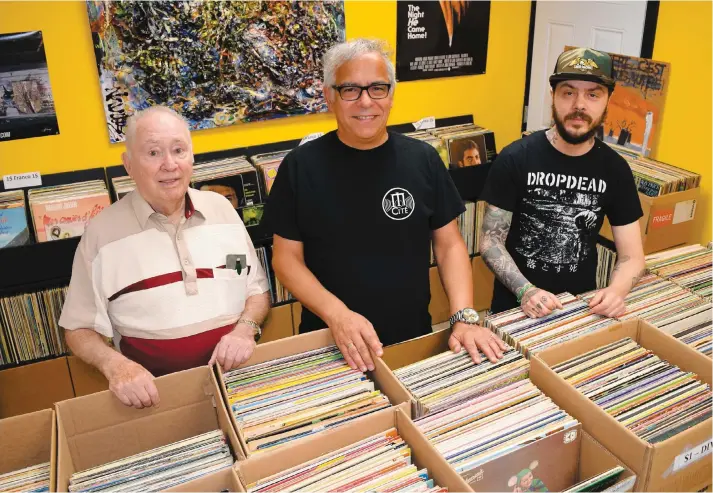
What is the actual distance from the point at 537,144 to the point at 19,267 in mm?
2307

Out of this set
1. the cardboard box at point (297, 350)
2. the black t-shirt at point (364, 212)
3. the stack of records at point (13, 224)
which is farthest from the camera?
the stack of records at point (13, 224)

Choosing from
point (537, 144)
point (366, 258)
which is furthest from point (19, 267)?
point (537, 144)

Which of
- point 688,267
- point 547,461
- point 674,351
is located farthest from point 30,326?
point 688,267

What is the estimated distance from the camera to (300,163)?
5.85ft

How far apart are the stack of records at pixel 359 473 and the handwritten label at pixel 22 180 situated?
2326mm

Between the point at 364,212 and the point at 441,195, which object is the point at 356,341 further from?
the point at 441,195

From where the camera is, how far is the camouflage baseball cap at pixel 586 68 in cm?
177

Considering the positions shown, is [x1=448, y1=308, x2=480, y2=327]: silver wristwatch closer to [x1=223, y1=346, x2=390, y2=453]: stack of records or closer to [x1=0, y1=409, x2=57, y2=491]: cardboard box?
[x1=223, y1=346, x2=390, y2=453]: stack of records

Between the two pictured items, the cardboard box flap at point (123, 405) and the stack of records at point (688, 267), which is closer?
the cardboard box flap at point (123, 405)

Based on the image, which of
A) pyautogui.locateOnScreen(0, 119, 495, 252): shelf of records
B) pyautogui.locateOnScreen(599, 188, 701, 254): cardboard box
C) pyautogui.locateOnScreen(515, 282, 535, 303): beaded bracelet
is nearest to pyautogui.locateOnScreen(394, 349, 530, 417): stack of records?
pyautogui.locateOnScreen(515, 282, 535, 303): beaded bracelet

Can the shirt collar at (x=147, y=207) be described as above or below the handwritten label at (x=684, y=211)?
above

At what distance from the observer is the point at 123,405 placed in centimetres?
134

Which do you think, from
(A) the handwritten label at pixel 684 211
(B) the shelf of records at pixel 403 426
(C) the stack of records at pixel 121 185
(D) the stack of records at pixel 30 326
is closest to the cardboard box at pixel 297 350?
(B) the shelf of records at pixel 403 426

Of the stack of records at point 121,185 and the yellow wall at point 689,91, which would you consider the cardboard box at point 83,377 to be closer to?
the stack of records at point 121,185
